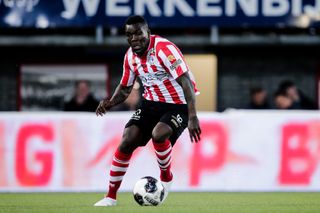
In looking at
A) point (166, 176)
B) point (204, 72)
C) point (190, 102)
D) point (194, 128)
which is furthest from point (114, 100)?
point (204, 72)

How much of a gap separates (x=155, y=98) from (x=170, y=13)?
23.7 ft

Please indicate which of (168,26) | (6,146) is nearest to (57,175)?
(6,146)

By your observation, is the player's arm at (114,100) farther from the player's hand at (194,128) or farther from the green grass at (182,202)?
the player's hand at (194,128)

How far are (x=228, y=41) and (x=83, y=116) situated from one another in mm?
4624

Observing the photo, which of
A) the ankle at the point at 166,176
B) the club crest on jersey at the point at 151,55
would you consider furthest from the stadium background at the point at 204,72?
the club crest on jersey at the point at 151,55

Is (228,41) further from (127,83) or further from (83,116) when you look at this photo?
(127,83)

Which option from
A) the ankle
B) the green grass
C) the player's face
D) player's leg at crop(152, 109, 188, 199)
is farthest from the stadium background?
the player's face

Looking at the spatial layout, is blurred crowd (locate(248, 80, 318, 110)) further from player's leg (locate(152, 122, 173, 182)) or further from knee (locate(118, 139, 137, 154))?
knee (locate(118, 139, 137, 154))

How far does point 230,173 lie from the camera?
518 inches

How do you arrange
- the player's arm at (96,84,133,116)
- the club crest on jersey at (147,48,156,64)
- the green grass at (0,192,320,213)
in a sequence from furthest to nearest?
the player's arm at (96,84,133,116), the club crest on jersey at (147,48,156,64), the green grass at (0,192,320,213)

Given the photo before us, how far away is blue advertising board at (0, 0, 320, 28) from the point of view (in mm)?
16891

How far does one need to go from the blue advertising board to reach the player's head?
7442mm

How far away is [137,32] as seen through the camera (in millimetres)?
9414

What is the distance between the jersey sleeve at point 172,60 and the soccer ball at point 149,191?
3.56ft
